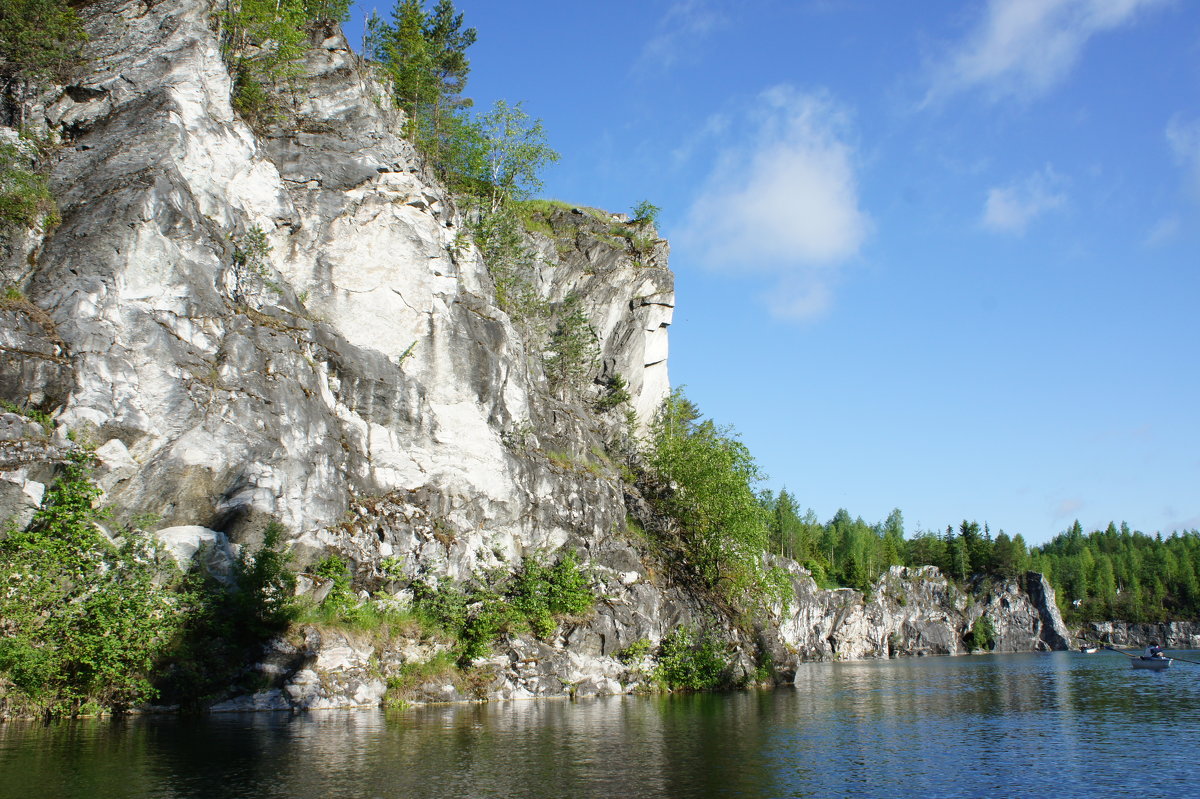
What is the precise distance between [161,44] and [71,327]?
17561 millimetres

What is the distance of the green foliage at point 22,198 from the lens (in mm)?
29641

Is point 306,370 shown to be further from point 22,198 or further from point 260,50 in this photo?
point 260,50

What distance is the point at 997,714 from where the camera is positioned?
3139cm

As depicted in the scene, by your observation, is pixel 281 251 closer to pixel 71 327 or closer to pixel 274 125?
pixel 274 125

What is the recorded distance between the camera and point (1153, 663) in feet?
226

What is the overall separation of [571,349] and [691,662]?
25.0 meters

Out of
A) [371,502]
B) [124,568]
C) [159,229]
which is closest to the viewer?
[124,568]

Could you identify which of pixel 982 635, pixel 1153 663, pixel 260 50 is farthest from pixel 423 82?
pixel 982 635

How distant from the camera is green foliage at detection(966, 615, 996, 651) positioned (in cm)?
12369

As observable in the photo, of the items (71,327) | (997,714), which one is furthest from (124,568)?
(997,714)


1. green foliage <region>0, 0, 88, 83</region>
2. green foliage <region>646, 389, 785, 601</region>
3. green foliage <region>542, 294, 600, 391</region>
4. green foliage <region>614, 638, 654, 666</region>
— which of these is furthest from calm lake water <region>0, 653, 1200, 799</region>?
green foliage <region>0, 0, 88, 83</region>

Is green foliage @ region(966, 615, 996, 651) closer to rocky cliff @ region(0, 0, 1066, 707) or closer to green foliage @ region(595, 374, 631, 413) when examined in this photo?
green foliage @ region(595, 374, 631, 413)

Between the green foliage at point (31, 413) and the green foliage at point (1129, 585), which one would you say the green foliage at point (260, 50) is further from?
the green foliage at point (1129, 585)

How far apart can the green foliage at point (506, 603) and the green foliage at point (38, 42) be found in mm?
29045
